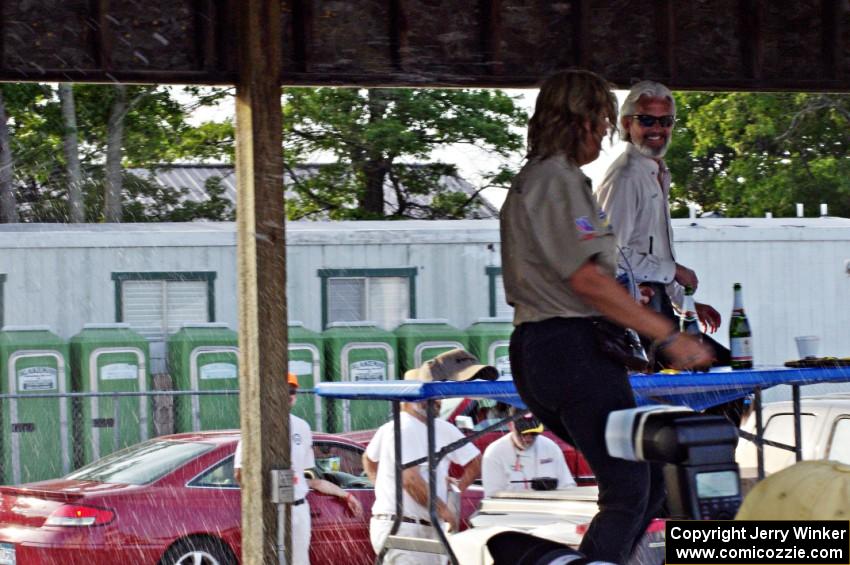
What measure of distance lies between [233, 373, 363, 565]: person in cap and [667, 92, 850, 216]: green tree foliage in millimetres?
22799

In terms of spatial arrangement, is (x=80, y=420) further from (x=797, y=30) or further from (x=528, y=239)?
(x=528, y=239)

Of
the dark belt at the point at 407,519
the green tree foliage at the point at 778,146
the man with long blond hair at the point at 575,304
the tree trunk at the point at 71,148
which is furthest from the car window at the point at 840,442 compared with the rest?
the green tree foliage at the point at 778,146

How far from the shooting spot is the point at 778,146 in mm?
33625

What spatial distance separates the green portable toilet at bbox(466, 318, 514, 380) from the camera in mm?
19578

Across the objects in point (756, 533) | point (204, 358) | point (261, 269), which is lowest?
point (204, 358)

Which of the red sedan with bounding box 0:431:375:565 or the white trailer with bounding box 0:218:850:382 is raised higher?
the white trailer with bounding box 0:218:850:382

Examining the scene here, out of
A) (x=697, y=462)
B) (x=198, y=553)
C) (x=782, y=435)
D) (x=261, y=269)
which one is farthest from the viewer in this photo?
(x=198, y=553)

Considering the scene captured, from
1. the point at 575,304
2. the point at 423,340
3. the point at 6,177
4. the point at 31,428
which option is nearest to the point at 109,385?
the point at 31,428

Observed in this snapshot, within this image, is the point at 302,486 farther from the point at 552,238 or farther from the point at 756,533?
the point at 756,533

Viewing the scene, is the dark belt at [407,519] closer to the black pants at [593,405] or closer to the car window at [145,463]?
the car window at [145,463]

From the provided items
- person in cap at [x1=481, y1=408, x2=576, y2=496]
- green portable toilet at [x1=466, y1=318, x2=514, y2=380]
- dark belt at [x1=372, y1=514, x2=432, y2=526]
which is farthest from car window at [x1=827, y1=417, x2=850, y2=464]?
green portable toilet at [x1=466, y1=318, x2=514, y2=380]

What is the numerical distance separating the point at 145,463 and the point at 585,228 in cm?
825

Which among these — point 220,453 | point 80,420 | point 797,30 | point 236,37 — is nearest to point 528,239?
point 236,37

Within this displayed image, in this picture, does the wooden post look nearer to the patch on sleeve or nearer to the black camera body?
the patch on sleeve
